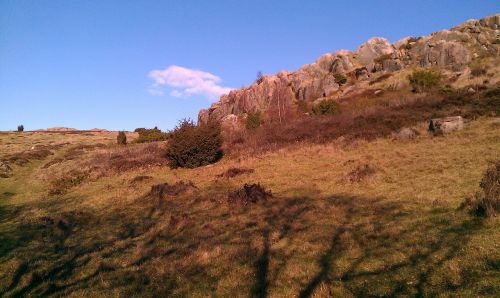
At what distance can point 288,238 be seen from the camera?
34.4 feet

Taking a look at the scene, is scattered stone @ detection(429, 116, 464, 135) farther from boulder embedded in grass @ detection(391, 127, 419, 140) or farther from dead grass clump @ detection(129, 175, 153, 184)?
dead grass clump @ detection(129, 175, 153, 184)

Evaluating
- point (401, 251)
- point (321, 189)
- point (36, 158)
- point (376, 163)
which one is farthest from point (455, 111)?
point (36, 158)

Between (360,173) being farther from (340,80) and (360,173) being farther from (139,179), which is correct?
(340,80)

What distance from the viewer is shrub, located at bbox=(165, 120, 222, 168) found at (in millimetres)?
26703

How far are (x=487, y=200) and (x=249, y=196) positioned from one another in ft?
28.1

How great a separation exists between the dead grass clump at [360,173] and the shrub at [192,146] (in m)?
12.8

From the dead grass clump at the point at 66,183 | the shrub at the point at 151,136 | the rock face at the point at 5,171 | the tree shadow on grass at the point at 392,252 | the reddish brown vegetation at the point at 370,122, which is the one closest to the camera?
the tree shadow on grass at the point at 392,252

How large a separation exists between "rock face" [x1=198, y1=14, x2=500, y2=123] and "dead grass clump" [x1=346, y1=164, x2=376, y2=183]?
39540mm

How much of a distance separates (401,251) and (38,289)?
8757mm

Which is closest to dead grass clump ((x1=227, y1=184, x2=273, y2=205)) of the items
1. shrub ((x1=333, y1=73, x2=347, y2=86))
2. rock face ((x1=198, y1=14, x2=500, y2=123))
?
rock face ((x1=198, y1=14, x2=500, y2=123))

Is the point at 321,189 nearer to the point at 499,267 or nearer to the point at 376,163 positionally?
the point at 376,163

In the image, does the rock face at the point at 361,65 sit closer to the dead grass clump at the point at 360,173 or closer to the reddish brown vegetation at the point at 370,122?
the reddish brown vegetation at the point at 370,122

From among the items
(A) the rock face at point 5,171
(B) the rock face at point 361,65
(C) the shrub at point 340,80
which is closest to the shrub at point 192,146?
(A) the rock face at point 5,171

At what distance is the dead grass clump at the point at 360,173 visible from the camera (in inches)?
640
